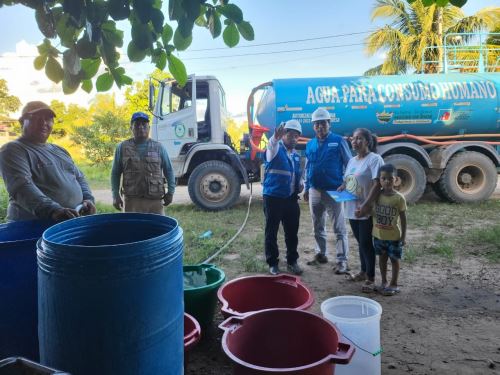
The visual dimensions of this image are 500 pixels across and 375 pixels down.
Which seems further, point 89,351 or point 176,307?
point 176,307

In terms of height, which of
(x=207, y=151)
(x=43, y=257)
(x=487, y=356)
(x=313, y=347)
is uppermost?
(x=207, y=151)

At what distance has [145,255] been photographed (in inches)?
48.9

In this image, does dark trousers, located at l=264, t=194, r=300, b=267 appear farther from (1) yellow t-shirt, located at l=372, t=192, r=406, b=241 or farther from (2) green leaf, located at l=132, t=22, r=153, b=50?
(2) green leaf, located at l=132, t=22, r=153, b=50

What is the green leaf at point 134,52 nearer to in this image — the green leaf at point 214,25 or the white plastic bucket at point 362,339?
the green leaf at point 214,25

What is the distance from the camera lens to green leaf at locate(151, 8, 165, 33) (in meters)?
1.45

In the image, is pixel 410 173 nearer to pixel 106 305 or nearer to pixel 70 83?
pixel 70 83

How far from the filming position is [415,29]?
1691cm

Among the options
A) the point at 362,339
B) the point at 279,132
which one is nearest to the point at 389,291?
the point at 362,339

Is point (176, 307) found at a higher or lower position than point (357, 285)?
higher

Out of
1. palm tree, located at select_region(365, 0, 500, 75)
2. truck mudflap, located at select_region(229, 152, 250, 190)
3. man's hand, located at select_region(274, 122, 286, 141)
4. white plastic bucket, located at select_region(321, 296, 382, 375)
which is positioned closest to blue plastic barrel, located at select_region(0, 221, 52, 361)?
→ white plastic bucket, located at select_region(321, 296, 382, 375)

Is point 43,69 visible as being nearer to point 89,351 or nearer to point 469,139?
point 89,351

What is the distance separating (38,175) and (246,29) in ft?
5.46

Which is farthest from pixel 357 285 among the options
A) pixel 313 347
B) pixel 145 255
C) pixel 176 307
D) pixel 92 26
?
pixel 92 26

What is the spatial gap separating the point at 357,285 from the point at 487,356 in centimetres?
133
